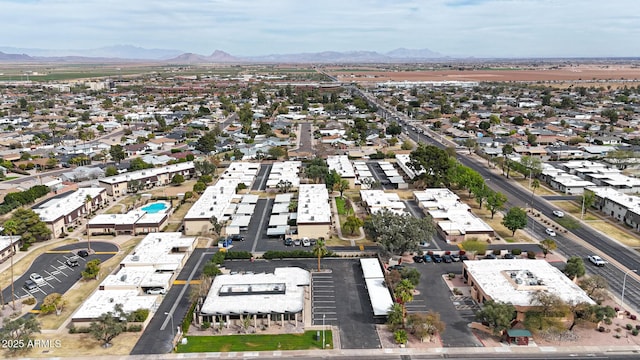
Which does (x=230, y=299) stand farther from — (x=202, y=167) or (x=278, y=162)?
(x=278, y=162)

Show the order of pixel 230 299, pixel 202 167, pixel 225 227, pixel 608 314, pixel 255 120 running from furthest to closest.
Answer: pixel 255 120 → pixel 202 167 → pixel 225 227 → pixel 230 299 → pixel 608 314

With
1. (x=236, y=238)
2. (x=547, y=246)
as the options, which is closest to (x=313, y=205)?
(x=236, y=238)

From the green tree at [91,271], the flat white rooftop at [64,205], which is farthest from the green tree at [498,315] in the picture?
the flat white rooftop at [64,205]

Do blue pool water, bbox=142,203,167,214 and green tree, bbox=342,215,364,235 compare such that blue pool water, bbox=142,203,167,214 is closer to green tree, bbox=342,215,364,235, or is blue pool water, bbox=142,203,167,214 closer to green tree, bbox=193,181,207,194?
green tree, bbox=193,181,207,194

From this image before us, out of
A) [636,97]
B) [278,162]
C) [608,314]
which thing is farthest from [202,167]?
[636,97]

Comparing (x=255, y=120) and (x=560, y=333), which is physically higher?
(x=255, y=120)

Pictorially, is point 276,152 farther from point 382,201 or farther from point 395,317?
point 395,317

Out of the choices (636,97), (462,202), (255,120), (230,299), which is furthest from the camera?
(636,97)
